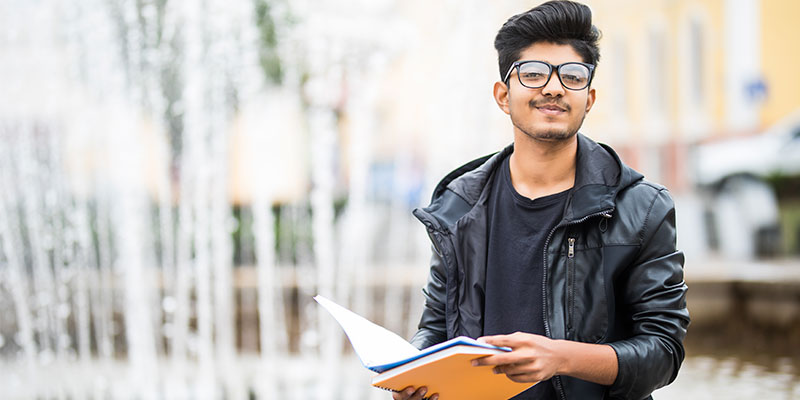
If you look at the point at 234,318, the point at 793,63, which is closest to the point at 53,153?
the point at 234,318

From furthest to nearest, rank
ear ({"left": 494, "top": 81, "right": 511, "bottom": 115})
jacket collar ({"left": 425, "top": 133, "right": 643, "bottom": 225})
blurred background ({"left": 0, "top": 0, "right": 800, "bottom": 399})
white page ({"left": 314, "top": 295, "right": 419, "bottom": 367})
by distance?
blurred background ({"left": 0, "top": 0, "right": 800, "bottom": 399}) < ear ({"left": 494, "top": 81, "right": 511, "bottom": 115}) < jacket collar ({"left": 425, "top": 133, "right": 643, "bottom": 225}) < white page ({"left": 314, "top": 295, "right": 419, "bottom": 367})

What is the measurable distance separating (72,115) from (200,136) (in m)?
4.17

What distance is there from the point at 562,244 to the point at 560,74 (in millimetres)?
284

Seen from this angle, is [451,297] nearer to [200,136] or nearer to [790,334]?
[790,334]

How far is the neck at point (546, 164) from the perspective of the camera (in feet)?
5.45

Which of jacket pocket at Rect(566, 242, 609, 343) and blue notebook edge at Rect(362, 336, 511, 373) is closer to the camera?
blue notebook edge at Rect(362, 336, 511, 373)

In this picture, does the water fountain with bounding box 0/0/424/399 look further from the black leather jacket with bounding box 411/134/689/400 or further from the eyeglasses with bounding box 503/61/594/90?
the eyeglasses with bounding box 503/61/594/90

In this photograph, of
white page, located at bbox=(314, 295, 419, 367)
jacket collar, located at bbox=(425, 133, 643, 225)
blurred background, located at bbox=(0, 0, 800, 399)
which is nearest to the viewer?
white page, located at bbox=(314, 295, 419, 367)

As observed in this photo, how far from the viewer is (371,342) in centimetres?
154

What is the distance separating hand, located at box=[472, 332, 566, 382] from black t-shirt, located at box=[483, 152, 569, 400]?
0.62 ft

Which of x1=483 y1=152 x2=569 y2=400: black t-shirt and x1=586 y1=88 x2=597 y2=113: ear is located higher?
x1=586 y1=88 x2=597 y2=113: ear

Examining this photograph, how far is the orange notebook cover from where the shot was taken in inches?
55.1

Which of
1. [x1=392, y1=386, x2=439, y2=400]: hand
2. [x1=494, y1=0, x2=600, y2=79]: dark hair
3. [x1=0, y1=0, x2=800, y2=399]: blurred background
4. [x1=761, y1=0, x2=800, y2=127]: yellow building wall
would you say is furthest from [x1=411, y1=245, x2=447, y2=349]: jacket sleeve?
[x1=761, y1=0, x2=800, y2=127]: yellow building wall

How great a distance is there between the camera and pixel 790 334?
21.9 feet
